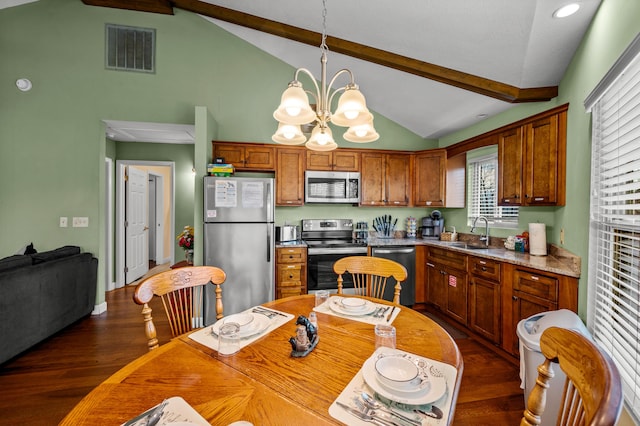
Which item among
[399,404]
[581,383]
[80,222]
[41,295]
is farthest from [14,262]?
[581,383]

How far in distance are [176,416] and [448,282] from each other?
312 centimetres

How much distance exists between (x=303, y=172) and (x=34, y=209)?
A: 11.1ft

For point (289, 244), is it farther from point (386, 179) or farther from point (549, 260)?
point (549, 260)

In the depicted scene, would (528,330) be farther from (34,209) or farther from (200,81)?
(34,209)

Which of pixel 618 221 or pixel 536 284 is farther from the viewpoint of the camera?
pixel 536 284

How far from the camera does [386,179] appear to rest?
3916mm

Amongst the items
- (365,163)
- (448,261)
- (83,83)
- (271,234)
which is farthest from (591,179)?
(83,83)

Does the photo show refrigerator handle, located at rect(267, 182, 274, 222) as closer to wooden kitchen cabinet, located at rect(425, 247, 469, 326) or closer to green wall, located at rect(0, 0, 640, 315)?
green wall, located at rect(0, 0, 640, 315)

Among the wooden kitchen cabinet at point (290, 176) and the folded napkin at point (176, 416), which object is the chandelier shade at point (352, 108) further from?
the wooden kitchen cabinet at point (290, 176)

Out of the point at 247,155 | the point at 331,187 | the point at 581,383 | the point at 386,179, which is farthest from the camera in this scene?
the point at 386,179

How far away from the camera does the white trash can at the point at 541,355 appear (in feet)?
4.99

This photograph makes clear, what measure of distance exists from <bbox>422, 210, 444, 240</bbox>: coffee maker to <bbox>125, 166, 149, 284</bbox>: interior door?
494 centimetres

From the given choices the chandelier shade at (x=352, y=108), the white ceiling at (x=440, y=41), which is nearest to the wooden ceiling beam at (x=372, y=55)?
the white ceiling at (x=440, y=41)

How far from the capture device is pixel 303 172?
370cm
